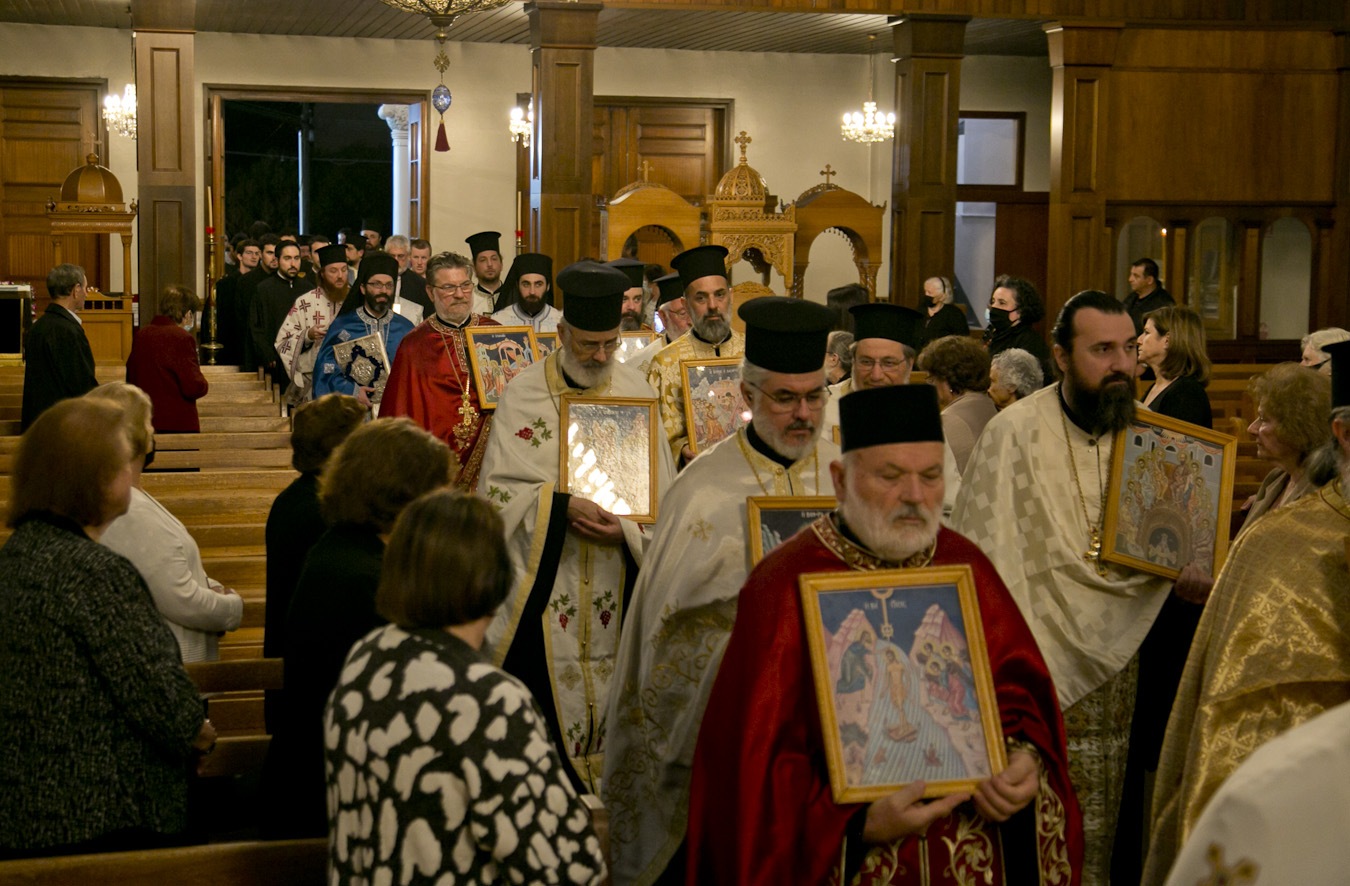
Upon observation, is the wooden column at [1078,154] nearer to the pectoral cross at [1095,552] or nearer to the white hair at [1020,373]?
the white hair at [1020,373]

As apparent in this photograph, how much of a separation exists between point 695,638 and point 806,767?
979mm

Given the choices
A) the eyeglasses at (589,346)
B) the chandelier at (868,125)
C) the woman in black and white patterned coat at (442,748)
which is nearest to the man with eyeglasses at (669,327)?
the eyeglasses at (589,346)

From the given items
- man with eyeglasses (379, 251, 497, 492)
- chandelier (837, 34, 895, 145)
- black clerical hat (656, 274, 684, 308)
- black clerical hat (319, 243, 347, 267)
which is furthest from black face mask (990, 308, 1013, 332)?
chandelier (837, 34, 895, 145)

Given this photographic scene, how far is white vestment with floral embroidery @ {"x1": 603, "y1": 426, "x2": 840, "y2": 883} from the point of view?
11.4 ft

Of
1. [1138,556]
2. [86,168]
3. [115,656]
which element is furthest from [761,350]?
[86,168]

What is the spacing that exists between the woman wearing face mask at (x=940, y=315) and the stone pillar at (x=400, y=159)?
8.58 m

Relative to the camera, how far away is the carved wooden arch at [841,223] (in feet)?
45.7

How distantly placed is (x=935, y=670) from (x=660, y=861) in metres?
1.38

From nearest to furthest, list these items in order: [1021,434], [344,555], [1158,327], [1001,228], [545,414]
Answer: [344,555]
[1021,434]
[545,414]
[1158,327]
[1001,228]

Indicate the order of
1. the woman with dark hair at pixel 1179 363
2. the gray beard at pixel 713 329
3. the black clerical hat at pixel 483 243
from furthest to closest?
the black clerical hat at pixel 483 243 → the gray beard at pixel 713 329 → the woman with dark hair at pixel 1179 363

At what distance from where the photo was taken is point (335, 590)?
113 inches

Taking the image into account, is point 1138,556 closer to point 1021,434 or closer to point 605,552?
point 1021,434

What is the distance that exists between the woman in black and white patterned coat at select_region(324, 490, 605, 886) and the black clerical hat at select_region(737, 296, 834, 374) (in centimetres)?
149

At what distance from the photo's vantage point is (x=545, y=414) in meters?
4.67
